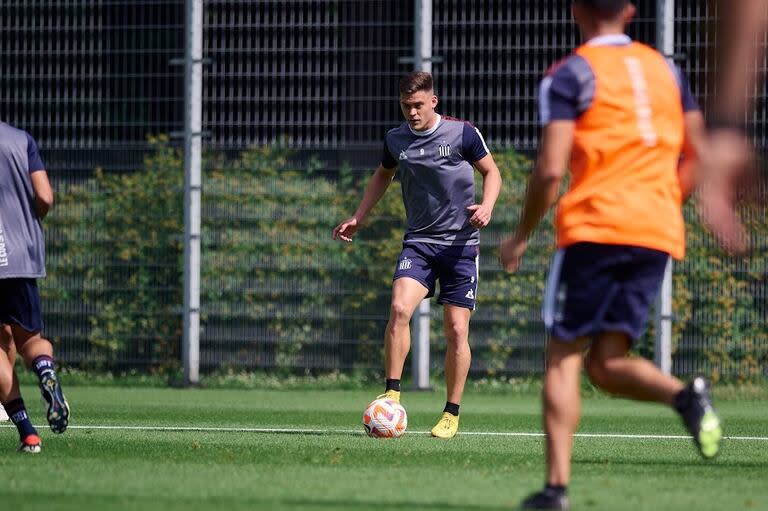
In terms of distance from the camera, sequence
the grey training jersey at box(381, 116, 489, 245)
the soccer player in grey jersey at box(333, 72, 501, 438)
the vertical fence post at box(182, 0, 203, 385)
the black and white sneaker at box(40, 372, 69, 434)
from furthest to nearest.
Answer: the vertical fence post at box(182, 0, 203, 385) < the grey training jersey at box(381, 116, 489, 245) < the soccer player in grey jersey at box(333, 72, 501, 438) < the black and white sneaker at box(40, 372, 69, 434)

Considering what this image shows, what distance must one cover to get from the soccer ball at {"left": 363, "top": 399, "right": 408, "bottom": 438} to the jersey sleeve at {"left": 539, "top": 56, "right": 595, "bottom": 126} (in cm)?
385

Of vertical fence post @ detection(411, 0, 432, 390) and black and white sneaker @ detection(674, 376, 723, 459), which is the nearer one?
black and white sneaker @ detection(674, 376, 723, 459)

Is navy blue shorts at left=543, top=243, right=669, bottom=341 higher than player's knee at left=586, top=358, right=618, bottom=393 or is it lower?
higher

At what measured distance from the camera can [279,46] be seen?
53.3 feet

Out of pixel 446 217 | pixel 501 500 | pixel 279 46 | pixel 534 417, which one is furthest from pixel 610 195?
pixel 279 46

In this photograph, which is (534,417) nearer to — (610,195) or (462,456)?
(462,456)

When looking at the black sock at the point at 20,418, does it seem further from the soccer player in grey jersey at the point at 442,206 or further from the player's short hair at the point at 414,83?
the player's short hair at the point at 414,83

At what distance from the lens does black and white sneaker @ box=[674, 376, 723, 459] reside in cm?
539

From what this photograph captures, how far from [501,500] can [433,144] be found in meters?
4.50

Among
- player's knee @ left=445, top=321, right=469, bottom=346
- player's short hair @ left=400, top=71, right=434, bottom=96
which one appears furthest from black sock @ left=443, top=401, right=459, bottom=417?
player's short hair @ left=400, top=71, right=434, bottom=96

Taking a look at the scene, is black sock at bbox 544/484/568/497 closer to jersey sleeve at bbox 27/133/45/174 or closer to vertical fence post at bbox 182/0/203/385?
jersey sleeve at bbox 27/133/45/174

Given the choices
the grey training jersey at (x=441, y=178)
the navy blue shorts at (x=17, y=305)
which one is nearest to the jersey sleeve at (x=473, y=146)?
the grey training jersey at (x=441, y=178)

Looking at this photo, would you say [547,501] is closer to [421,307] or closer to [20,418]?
[20,418]

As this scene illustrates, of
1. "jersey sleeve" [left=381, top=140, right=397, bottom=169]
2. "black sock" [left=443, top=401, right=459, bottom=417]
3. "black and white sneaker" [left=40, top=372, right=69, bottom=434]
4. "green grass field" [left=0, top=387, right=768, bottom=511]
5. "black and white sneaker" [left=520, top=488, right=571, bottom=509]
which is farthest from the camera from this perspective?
"jersey sleeve" [left=381, top=140, right=397, bottom=169]
